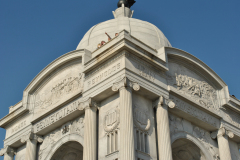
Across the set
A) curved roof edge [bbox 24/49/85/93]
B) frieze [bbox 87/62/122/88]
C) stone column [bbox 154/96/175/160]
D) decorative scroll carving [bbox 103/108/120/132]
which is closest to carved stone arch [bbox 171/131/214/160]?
stone column [bbox 154/96/175/160]

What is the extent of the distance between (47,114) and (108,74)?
5.71 m

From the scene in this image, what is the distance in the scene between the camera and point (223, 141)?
24.9 m


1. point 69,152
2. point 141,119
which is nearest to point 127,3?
point 69,152

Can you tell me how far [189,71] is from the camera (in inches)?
1014

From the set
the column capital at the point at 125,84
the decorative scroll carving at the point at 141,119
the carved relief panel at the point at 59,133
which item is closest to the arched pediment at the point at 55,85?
the carved relief panel at the point at 59,133

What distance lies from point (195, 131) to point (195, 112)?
1222mm

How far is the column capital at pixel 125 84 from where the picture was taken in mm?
20600

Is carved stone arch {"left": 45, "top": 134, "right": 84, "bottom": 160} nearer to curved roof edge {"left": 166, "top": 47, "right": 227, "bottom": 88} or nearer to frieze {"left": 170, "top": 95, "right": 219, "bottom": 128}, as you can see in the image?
frieze {"left": 170, "top": 95, "right": 219, "bottom": 128}

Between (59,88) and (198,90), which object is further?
(59,88)

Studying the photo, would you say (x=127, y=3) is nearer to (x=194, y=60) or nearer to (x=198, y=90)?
(x=194, y=60)

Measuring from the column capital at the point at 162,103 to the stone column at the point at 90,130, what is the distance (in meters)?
3.43

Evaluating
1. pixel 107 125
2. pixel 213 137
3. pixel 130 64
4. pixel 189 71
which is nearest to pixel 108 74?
pixel 130 64

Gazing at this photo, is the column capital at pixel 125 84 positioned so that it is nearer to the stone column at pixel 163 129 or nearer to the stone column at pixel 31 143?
the stone column at pixel 163 129

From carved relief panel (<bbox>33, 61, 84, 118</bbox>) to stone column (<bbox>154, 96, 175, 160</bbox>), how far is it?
16.1 feet
